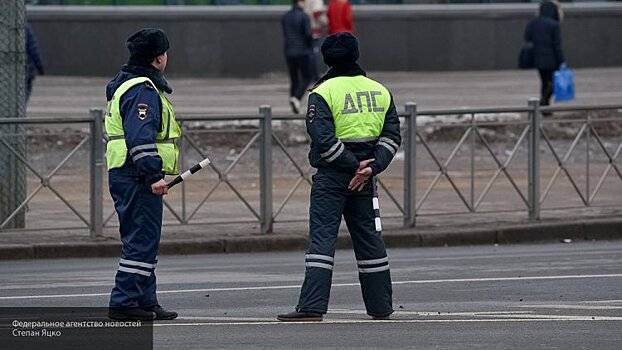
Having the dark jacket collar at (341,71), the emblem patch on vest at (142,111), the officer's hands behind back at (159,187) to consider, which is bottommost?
the officer's hands behind back at (159,187)

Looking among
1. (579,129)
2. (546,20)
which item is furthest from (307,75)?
(579,129)

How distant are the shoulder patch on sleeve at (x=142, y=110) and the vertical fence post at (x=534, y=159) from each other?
24.6 feet

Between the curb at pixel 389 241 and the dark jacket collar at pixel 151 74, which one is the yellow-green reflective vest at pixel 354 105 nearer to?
the dark jacket collar at pixel 151 74

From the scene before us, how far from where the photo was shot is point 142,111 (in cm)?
1070

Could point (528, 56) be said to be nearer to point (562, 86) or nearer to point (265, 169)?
point (562, 86)

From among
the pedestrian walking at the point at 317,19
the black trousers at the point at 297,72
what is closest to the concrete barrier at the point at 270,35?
the pedestrian walking at the point at 317,19

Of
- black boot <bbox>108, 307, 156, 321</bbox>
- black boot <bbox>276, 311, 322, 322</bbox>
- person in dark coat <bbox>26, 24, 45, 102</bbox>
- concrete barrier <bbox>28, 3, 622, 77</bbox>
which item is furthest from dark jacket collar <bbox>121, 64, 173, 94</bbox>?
concrete barrier <bbox>28, 3, 622, 77</bbox>

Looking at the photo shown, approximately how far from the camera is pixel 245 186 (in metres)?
17.9

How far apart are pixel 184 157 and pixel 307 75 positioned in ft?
31.8

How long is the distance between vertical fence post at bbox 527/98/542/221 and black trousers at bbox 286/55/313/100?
8.83 meters

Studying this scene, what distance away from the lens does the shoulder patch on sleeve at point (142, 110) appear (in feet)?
35.1

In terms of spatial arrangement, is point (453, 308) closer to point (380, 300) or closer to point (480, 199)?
point (380, 300)

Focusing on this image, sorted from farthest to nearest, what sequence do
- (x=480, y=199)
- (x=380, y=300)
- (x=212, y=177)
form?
(x=212, y=177) → (x=480, y=199) → (x=380, y=300)

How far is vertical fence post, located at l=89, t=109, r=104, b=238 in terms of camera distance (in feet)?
53.0
